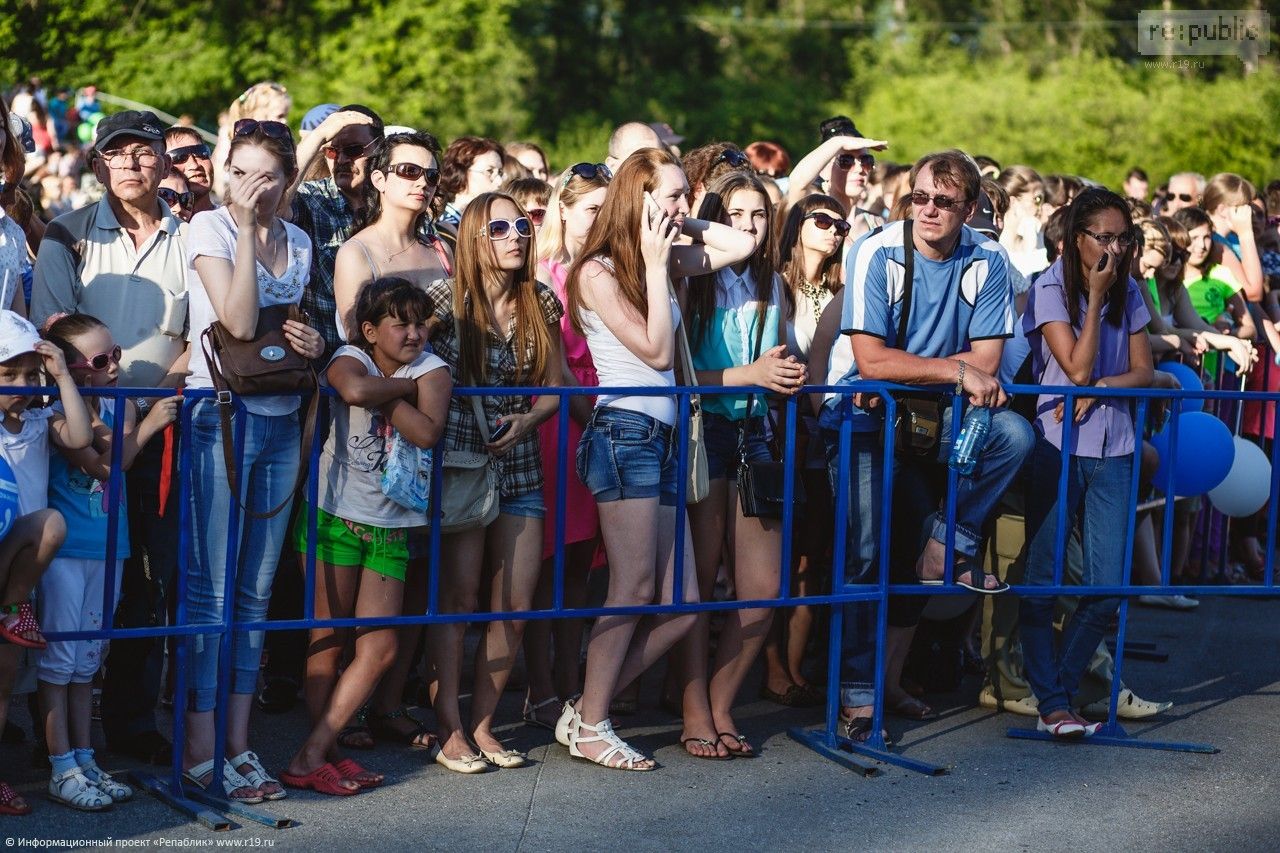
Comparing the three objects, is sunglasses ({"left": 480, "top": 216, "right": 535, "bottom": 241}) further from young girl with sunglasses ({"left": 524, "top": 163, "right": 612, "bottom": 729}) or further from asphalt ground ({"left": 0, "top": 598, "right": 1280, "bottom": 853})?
asphalt ground ({"left": 0, "top": 598, "right": 1280, "bottom": 853})

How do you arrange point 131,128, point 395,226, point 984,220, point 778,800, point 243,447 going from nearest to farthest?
point 243,447 → point 778,800 → point 131,128 → point 395,226 → point 984,220

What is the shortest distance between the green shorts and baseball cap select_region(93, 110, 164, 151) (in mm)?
1446

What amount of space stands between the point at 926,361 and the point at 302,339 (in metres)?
2.25

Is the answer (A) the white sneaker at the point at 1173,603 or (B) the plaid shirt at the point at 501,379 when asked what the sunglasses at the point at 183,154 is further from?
(A) the white sneaker at the point at 1173,603

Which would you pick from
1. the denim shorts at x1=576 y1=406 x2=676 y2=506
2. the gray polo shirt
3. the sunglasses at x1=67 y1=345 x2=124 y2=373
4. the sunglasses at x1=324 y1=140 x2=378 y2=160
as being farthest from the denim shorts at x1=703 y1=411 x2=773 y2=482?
the sunglasses at x1=67 y1=345 x2=124 y2=373

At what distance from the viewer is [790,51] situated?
50688 millimetres

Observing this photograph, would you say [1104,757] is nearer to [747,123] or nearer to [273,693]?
[273,693]

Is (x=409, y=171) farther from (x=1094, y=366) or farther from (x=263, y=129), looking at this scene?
(x=1094, y=366)

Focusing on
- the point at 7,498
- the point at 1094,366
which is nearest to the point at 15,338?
the point at 7,498

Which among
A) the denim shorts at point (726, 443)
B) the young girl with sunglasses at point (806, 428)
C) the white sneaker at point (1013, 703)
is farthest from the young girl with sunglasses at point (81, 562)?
the white sneaker at point (1013, 703)

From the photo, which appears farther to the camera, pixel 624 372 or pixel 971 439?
pixel 971 439

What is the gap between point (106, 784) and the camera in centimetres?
501

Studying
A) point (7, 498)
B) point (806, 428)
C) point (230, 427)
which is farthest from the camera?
point (806, 428)

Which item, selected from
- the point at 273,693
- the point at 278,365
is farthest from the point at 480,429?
the point at 273,693
